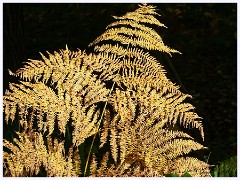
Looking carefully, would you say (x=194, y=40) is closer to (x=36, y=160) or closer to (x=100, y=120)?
(x=100, y=120)

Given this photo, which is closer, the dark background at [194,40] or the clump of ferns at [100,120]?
the clump of ferns at [100,120]

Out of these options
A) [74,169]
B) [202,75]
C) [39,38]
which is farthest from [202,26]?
[74,169]

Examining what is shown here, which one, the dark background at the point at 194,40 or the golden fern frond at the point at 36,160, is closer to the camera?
the golden fern frond at the point at 36,160

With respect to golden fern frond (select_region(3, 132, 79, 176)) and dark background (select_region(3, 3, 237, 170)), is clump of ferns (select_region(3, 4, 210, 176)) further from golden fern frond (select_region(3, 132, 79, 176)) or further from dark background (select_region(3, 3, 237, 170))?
dark background (select_region(3, 3, 237, 170))

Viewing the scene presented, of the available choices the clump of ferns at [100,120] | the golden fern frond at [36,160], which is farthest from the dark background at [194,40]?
the golden fern frond at [36,160]

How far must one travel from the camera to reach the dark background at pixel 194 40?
15.2 feet

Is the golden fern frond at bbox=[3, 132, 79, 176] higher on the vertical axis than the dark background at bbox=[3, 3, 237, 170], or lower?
lower

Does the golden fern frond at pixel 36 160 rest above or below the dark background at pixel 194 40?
below

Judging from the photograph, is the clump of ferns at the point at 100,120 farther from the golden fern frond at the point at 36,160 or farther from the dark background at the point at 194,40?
the dark background at the point at 194,40

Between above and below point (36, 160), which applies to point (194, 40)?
above

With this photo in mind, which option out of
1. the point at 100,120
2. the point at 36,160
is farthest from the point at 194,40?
the point at 36,160

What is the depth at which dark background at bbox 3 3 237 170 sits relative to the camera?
463 centimetres

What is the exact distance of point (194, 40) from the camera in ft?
19.5

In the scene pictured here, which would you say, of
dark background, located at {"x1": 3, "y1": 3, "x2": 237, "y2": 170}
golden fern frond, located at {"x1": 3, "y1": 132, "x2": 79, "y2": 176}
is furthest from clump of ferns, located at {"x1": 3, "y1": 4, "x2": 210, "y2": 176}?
dark background, located at {"x1": 3, "y1": 3, "x2": 237, "y2": 170}
